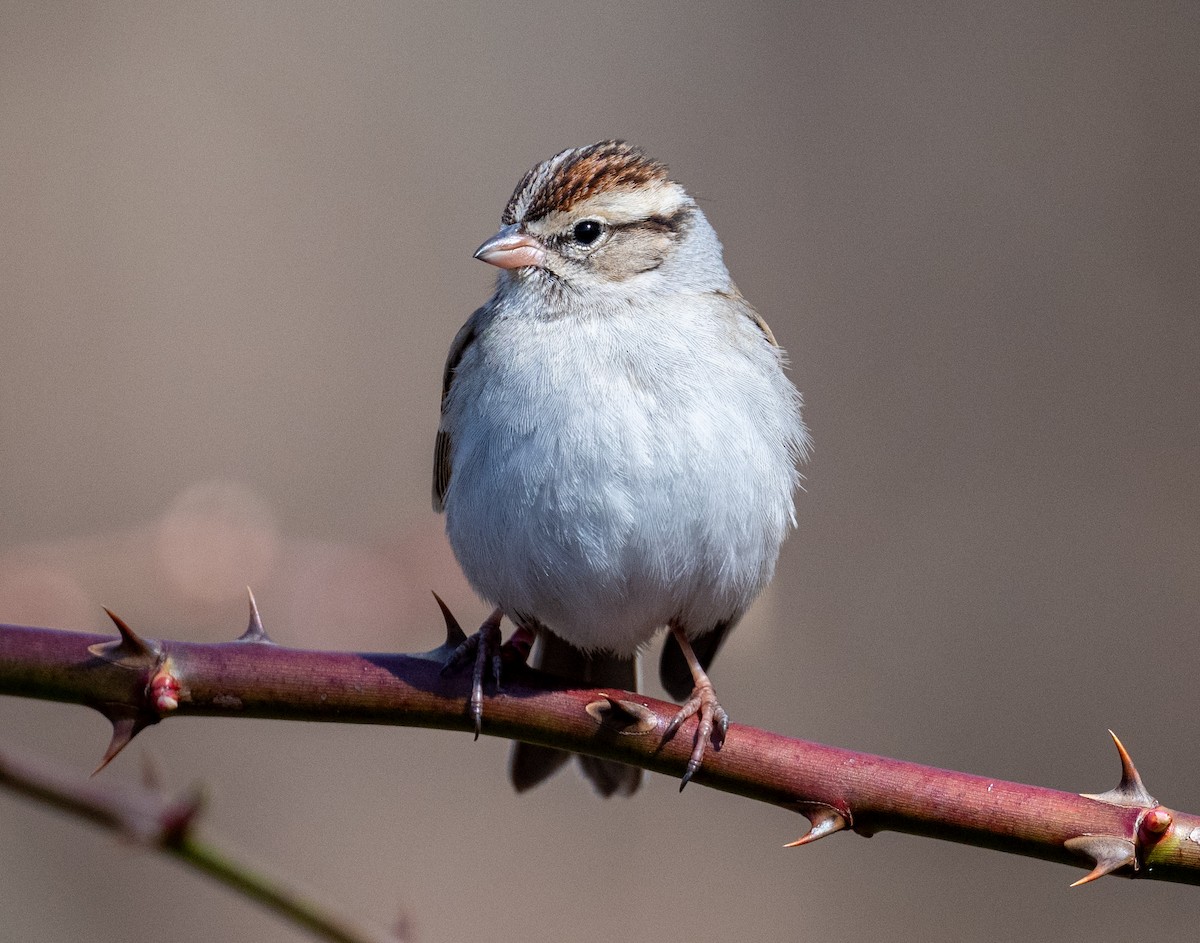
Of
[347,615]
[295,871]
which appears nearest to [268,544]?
[347,615]

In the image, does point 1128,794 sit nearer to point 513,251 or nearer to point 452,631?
point 452,631

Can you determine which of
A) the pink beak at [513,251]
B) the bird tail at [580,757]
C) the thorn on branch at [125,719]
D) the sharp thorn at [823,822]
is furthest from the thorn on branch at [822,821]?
the pink beak at [513,251]

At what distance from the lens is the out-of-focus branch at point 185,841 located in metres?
1.86

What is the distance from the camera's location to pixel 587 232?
13.3ft

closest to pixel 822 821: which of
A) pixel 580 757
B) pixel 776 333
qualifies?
pixel 580 757

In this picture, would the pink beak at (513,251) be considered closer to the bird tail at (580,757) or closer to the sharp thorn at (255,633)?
the bird tail at (580,757)

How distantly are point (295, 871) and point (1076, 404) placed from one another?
4.75 m

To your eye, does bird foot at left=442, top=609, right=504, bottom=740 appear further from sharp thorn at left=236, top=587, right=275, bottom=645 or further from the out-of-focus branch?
the out-of-focus branch

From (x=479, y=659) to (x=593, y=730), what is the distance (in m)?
0.38

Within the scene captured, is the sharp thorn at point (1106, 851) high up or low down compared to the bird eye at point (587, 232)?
down

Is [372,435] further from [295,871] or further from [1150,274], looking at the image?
[1150,274]

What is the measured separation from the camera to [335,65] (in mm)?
7664

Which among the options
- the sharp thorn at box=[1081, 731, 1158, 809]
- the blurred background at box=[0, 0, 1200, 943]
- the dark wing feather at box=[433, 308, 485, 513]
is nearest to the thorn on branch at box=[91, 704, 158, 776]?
the dark wing feather at box=[433, 308, 485, 513]

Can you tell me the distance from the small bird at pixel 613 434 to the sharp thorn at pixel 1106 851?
91 centimetres
